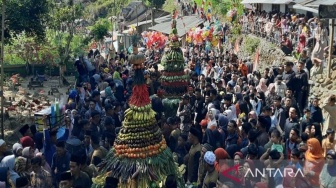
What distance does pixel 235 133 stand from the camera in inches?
326

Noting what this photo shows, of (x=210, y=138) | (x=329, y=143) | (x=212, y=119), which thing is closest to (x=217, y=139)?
(x=210, y=138)

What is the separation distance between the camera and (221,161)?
7.00m

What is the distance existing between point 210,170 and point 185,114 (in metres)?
3.09

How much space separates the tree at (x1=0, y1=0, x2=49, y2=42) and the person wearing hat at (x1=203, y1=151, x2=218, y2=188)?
11708mm

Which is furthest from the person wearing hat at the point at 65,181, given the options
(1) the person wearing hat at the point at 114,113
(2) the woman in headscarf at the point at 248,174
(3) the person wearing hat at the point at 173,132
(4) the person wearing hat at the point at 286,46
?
(4) the person wearing hat at the point at 286,46

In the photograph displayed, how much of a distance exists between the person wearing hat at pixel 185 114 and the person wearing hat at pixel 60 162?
228cm

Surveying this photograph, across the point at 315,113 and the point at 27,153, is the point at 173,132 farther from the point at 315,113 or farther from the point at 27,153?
the point at 315,113

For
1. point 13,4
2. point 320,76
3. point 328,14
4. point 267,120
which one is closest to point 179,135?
point 267,120

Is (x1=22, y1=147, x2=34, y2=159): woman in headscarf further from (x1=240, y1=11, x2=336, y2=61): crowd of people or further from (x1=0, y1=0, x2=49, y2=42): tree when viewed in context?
(x1=0, y1=0, x2=49, y2=42): tree

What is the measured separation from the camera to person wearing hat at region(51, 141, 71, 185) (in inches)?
297

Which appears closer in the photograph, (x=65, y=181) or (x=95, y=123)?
(x=65, y=181)

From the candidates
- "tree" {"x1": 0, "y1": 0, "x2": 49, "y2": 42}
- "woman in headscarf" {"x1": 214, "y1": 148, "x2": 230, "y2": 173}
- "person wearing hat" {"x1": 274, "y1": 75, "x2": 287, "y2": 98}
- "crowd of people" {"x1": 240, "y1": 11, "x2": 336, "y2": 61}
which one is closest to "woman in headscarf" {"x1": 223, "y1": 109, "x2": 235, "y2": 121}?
"person wearing hat" {"x1": 274, "y1": 75, "x2": 287, "y2": 98}

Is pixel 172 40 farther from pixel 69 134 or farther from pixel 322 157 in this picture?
pixel 322 157

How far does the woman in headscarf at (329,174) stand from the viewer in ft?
20.4
